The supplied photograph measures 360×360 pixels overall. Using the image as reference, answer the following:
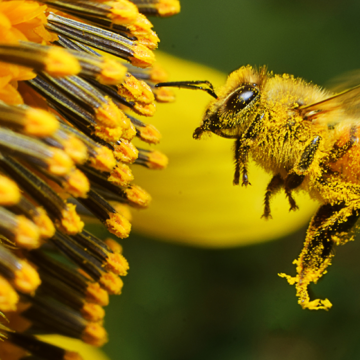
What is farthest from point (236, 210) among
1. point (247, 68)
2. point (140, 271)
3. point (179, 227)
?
point (247, 68)

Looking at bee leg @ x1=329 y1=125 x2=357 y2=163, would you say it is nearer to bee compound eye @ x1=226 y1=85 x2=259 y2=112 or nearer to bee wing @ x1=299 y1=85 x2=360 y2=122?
bee wing @ x1=299 y1=85 x2=360 y2=122

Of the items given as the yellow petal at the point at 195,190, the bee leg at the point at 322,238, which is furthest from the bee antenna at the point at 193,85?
the yellow petal at the point at 195,190

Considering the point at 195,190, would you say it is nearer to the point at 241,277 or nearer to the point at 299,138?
the point at 241,277

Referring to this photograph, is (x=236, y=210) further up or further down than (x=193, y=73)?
further down

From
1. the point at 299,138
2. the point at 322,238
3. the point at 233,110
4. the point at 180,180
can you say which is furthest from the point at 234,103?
the point at 180,180

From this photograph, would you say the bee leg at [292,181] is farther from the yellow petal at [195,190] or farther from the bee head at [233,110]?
the yellow petal at [195,190]

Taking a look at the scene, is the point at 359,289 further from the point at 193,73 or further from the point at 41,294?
the point at 41,294
